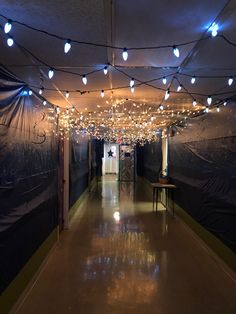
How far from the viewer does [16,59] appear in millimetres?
2752

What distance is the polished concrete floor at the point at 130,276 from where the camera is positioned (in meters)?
2.99

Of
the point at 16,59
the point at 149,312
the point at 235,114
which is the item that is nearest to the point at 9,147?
the point at 16,59

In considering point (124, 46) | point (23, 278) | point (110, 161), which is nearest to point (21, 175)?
point (23, 278)

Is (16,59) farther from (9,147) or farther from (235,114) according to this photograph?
(235,114)

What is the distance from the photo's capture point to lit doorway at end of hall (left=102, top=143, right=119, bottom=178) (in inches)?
829

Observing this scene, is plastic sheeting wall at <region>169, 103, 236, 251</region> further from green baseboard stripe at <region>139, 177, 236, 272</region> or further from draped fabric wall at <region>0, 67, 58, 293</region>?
draped fabric wall at <region>0, 67, 58, 293</region>

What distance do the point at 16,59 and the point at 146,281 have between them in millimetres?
2824

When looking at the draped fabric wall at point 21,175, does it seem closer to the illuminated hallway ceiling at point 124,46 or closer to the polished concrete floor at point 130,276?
the illuminated hallway ceiling at point 124,46

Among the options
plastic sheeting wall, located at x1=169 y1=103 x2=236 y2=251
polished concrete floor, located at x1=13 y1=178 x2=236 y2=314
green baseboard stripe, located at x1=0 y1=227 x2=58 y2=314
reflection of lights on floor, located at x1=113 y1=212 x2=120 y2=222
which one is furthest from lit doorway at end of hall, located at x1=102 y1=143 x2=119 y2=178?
green baseboard stripe, located at x1=0 y1=227 x2=58 y2=314

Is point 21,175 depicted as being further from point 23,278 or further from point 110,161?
point 110,161

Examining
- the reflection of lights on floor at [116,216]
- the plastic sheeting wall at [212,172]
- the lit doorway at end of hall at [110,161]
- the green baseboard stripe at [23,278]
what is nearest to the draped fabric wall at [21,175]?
the green baseboard stripe at [23,278]

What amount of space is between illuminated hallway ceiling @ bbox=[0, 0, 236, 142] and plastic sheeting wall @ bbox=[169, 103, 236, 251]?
0.47 meters

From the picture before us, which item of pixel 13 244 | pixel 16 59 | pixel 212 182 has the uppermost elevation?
pixel 16 59

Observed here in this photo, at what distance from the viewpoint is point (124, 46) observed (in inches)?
95.4
